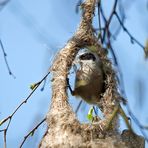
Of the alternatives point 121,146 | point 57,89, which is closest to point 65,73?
point 57,89

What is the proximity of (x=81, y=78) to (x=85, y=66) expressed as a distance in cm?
10

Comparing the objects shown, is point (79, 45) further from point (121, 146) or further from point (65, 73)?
point (121, 146)

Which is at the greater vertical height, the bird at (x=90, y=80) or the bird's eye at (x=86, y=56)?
the bird's eye at (x=86, y=56)

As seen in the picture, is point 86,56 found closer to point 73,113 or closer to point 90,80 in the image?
point 90,80

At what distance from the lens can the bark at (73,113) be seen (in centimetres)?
270

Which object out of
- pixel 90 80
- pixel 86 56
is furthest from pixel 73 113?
pixel 86 56

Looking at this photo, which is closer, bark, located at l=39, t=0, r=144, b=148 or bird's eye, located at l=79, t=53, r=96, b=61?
bark, located at l=39, t=0, r=144, b=148

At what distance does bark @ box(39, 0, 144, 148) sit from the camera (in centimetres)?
270

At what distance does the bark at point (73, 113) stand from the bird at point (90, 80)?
76 millimetres

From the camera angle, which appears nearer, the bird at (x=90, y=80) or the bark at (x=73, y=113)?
the bark at (x=73, y=113)

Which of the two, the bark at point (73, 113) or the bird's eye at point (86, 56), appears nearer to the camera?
the bark at point (73, 113)

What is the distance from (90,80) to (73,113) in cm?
41

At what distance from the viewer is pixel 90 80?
3.28 metres

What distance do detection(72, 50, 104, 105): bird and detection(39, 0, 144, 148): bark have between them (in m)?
0.08
